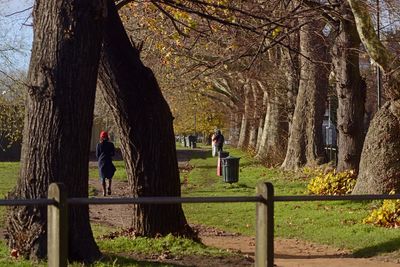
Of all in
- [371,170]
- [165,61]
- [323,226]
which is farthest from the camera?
[165,61]

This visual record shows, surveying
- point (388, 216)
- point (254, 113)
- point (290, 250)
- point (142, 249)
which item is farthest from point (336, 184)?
point (254, 113)

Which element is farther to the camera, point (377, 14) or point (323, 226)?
point (377, 14)

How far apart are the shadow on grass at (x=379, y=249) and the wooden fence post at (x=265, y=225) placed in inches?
249

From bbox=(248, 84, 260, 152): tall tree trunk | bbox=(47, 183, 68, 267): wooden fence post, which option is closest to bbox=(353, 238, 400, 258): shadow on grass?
bbox=(47, 183, 68, 267): wooden fence post

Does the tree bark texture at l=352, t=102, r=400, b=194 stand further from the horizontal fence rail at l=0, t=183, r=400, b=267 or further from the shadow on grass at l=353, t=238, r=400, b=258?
the horizontal fence rail at l=0, t=183, r=400, b=267

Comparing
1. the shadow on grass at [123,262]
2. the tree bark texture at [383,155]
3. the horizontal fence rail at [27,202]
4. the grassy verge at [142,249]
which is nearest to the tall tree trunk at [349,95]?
the tree bark texture at [383,155]

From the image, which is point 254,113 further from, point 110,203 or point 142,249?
point 110,203

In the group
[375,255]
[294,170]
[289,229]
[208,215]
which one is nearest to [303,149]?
[294,170]

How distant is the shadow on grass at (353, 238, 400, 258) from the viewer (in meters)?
13.8

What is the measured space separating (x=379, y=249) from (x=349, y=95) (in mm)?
8441

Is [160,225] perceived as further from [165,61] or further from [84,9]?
[165,61]

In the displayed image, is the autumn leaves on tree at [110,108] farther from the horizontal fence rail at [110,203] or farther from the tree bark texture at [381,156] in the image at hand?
the horizontal fence rail at [110,203]

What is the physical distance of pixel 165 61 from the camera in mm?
26391

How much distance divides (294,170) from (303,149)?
3.29 feet
